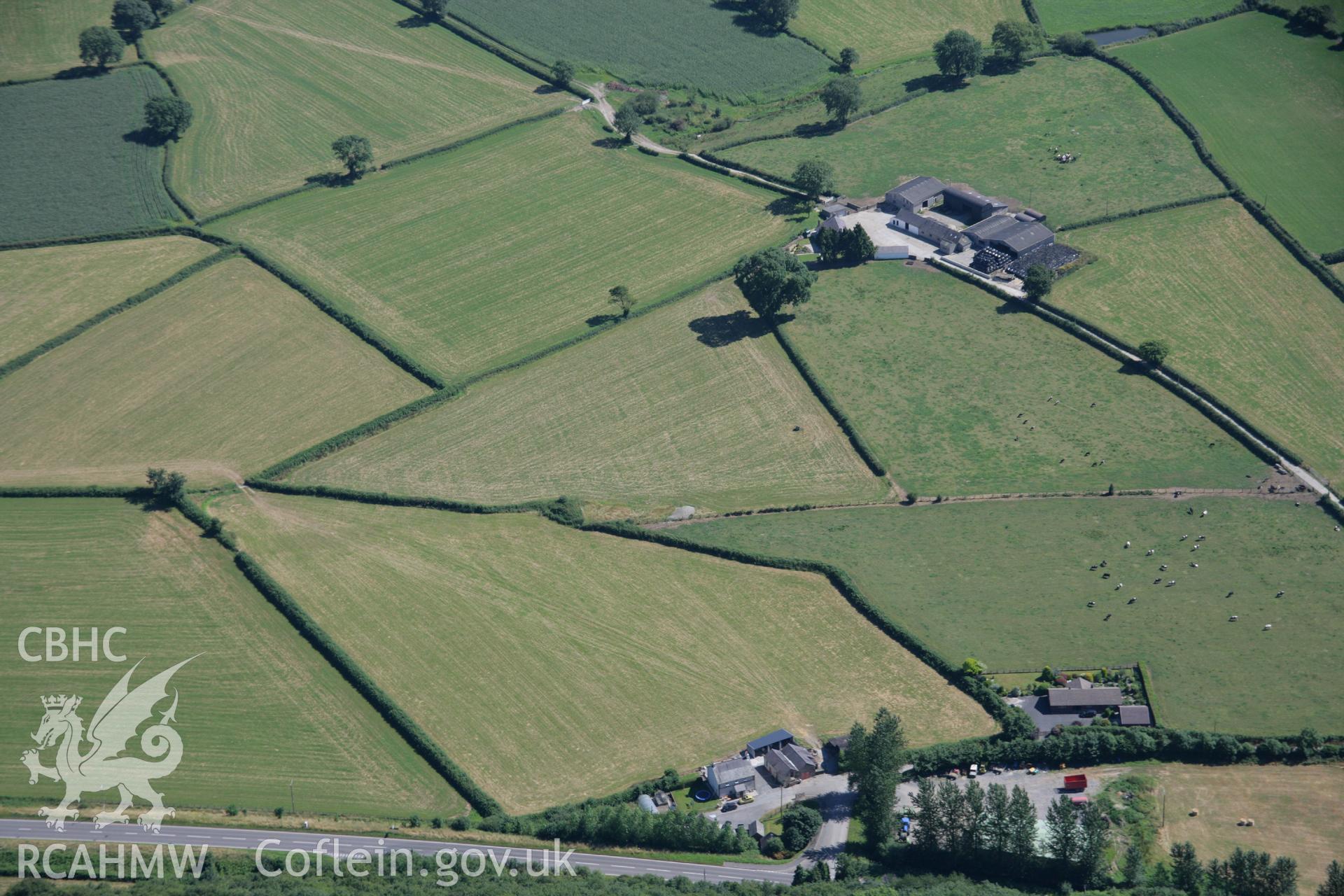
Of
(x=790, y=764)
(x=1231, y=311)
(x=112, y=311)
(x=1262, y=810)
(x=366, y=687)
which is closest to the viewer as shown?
(x=1262, y=810)

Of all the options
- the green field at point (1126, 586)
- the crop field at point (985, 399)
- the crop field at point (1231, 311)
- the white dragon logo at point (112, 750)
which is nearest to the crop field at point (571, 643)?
the green field at point (1126, 586)

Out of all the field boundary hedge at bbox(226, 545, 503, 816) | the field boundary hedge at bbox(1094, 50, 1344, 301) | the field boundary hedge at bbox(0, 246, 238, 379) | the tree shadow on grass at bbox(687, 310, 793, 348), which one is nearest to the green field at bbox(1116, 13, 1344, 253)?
the field boundary hedge at bbox(1094, 50, 1344, 301)

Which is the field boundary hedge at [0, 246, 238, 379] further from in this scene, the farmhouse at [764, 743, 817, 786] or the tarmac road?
the farmhouse at [764, 743, 817, 786]

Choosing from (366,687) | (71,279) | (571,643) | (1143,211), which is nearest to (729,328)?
(571,643)

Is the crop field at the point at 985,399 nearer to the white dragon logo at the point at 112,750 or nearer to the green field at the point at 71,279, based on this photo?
the white dragon logo at the point at 112,750

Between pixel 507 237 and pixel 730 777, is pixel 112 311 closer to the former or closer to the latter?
pixel 507 237

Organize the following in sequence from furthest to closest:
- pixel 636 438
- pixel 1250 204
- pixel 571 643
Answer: pixel 1250 204, pixel 636 438, pixel 571 643

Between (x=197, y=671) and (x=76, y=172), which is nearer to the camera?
(x=197, y=671)
